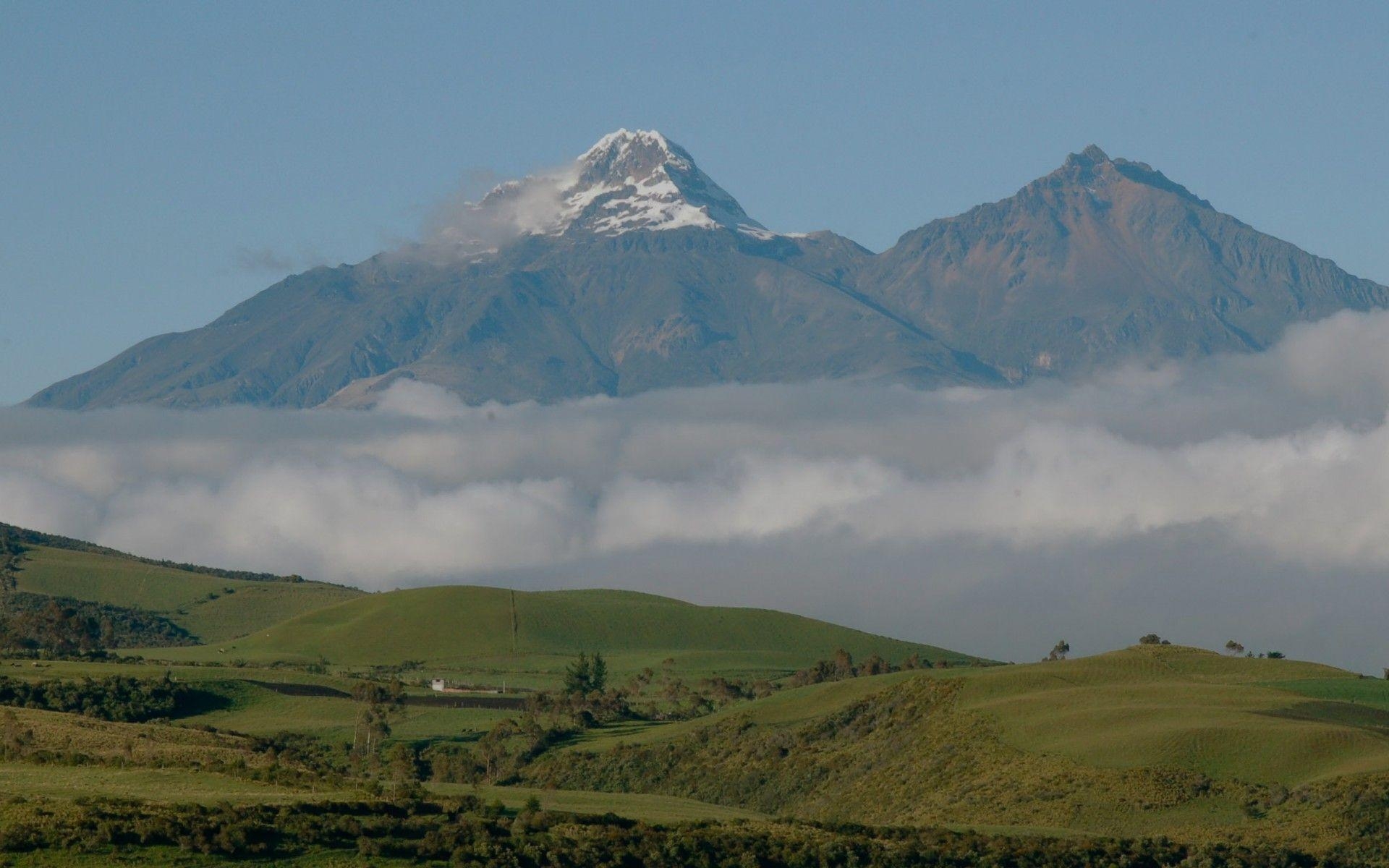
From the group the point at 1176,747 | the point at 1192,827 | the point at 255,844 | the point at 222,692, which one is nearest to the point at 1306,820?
the point at 1192,827

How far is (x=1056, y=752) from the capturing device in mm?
119438

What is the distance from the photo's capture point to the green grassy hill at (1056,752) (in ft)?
349

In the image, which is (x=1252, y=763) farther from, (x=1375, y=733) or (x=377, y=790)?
(x=377, y=790)

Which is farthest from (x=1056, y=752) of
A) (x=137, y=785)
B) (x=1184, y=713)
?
(x=137, y=785)

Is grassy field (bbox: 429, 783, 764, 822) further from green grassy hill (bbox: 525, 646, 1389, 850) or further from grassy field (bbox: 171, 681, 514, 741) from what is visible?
grassy field (bbox: 171, 681, 514, 741)

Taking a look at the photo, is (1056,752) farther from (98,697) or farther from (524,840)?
(98,697)

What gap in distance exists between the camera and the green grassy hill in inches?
4183

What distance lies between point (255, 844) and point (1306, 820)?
56.9 metres

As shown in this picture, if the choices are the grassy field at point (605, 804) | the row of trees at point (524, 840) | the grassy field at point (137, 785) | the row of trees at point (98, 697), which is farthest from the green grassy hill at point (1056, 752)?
the grassy field at point (137, 785)

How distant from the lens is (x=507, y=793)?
9844 cm

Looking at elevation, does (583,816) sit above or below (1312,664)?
below

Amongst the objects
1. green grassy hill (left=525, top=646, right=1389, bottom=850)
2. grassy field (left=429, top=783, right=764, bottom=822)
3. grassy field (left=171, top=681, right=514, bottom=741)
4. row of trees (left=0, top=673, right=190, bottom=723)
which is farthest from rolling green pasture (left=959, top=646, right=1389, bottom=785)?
row of trees (left=0, top=673, right=190, bottom=723)

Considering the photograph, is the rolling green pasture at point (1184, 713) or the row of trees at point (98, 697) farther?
the row of trees at point (98, 697)

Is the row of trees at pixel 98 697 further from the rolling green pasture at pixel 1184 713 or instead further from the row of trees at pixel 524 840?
the row of trees at pixel 524 840
